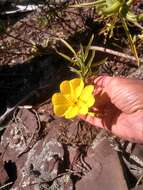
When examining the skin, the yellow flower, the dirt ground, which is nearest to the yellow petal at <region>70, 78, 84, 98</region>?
the yellow flower

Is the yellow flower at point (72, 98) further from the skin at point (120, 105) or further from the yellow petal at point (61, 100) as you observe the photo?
the skin at point (120, 105)

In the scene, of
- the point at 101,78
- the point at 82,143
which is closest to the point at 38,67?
the point at 82,143

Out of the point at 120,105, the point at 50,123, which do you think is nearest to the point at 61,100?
the point at 120,105

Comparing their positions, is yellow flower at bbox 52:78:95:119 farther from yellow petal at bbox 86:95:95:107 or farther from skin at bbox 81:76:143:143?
skin at bbox 81:76:143:143

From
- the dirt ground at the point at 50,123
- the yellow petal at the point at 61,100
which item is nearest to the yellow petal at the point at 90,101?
the yellow petal at the point at 61,100

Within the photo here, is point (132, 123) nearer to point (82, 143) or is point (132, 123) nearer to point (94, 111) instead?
point (94, 111)
